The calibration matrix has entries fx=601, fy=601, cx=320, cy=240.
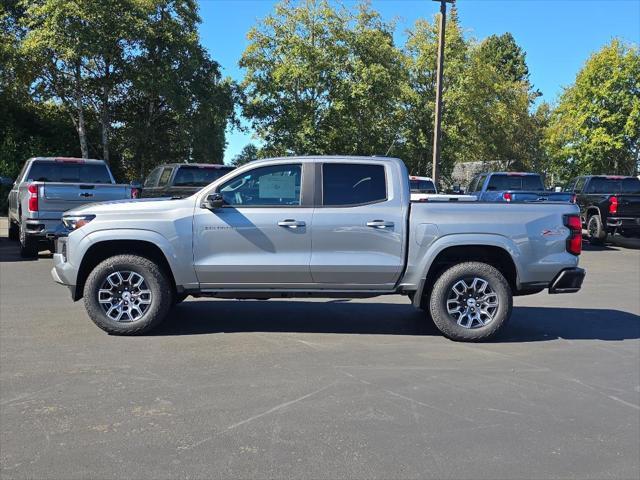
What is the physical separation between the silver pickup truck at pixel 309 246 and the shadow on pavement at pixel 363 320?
0.56 m

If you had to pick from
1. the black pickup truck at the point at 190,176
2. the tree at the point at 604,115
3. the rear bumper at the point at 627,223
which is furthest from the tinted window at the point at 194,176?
the tree at the point at 604,115

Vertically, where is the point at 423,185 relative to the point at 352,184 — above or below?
above

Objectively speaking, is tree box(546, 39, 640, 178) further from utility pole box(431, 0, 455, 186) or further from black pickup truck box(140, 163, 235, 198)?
black pickup truck box(140, 163, 235, 198)

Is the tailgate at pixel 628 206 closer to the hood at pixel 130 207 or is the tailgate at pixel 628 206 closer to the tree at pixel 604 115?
the tree at pixel 604 115

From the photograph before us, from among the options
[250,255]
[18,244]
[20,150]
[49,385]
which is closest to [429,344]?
[250,255]

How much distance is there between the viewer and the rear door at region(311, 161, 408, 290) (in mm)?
6277

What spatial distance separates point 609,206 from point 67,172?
1384 cm

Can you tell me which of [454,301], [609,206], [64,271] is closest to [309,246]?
[454,301]

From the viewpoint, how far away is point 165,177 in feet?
46.4

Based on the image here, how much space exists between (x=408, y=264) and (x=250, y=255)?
1.66m

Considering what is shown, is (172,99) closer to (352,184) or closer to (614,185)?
(614,185)

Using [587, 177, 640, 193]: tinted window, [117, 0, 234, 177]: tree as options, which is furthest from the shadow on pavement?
[117, 0, 234, 177]: tree

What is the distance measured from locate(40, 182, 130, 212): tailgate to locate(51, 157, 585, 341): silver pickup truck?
5.05 m

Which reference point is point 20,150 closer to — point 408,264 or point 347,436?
point 408,264
